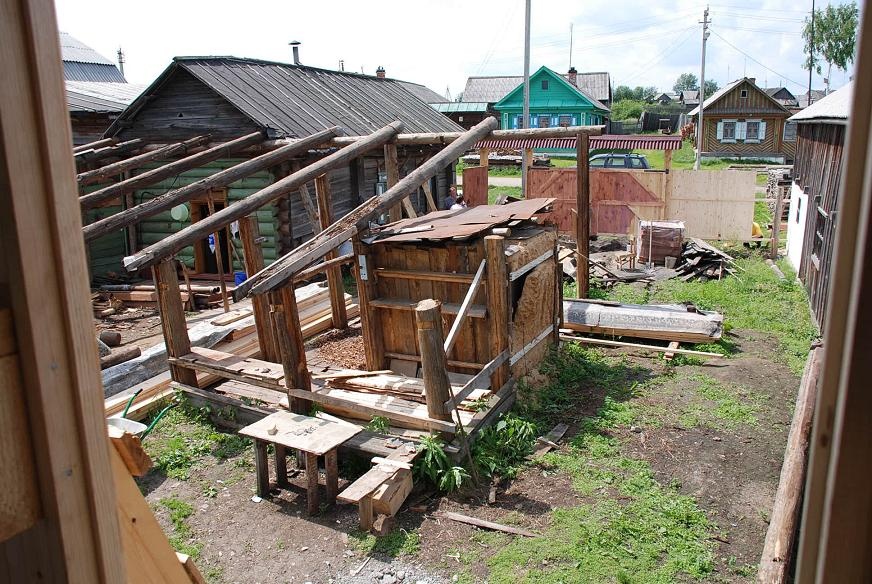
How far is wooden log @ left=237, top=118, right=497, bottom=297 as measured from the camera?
6.35 meters

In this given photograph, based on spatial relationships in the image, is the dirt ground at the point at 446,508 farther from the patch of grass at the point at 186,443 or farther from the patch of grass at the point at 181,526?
the patch of grass at the point at 186,443

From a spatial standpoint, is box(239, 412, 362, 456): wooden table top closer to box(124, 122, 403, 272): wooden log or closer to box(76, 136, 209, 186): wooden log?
box(124, 122, 403, 272): wooden log

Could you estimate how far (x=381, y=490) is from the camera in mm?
5582

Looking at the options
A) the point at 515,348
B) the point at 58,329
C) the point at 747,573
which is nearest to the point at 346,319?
the point at 515,348

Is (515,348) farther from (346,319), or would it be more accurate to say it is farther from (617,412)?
(346,319)

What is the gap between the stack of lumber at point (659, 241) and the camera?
49.9 feet

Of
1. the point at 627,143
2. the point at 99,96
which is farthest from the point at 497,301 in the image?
the point at 627,143

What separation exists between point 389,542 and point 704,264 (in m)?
11.5

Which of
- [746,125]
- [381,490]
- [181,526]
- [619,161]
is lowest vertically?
[181,526]

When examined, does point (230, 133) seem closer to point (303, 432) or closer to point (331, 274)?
point (331, 274)

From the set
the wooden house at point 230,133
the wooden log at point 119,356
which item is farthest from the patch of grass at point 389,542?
the wooden house at point 230,133

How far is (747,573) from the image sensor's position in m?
4.86

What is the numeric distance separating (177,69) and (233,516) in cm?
1179

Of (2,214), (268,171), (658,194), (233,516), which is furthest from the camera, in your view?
(658,194)
